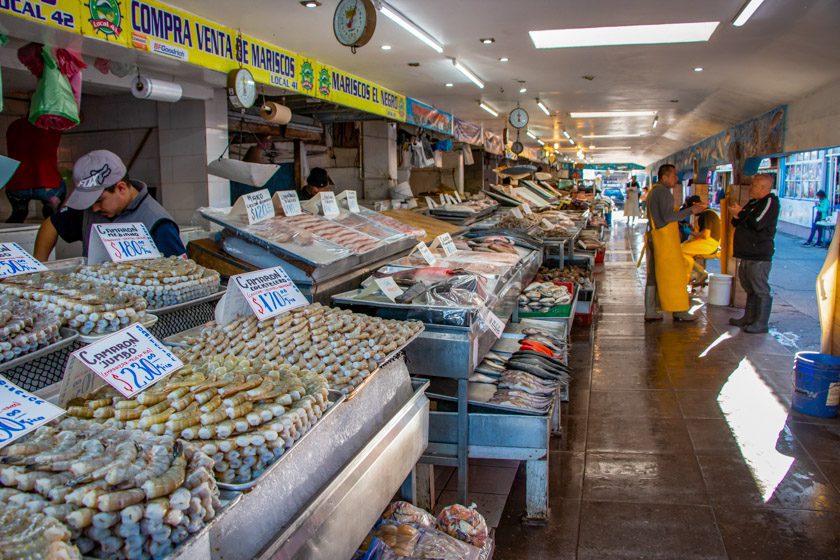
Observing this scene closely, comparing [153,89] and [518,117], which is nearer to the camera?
[153,89]

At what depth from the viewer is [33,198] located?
664 cm

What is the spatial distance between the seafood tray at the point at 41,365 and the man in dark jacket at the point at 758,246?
8.30m

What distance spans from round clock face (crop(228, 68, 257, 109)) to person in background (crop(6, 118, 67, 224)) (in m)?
1.79

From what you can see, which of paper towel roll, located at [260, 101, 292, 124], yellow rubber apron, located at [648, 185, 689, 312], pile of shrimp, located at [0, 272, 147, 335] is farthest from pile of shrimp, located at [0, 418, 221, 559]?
yellow rubber apron, located at [648, 185, 689, 312]

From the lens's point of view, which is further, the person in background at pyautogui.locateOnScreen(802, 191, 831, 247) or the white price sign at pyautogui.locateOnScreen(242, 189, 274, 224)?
the person in background at pyautogui.locateOnScreen(802, 191, 831, 247)

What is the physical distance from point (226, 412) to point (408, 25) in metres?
5.74

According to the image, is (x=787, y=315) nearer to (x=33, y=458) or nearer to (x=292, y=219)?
(x=292, y=219)

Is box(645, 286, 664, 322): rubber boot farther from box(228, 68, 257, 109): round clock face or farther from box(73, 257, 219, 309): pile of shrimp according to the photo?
box(73, 257, 219, 309): pile of shrimp

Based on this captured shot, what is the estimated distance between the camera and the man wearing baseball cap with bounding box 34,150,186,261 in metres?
3.48

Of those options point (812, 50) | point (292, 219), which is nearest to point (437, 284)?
point (292, 219)

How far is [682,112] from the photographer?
16.5m

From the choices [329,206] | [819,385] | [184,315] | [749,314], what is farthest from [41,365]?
[749,314]

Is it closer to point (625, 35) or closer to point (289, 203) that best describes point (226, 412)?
point (289, 203)

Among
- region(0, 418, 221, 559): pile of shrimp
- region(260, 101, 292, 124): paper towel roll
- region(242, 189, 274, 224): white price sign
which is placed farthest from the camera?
region(260, 101, 292, 124): paper towel roll
